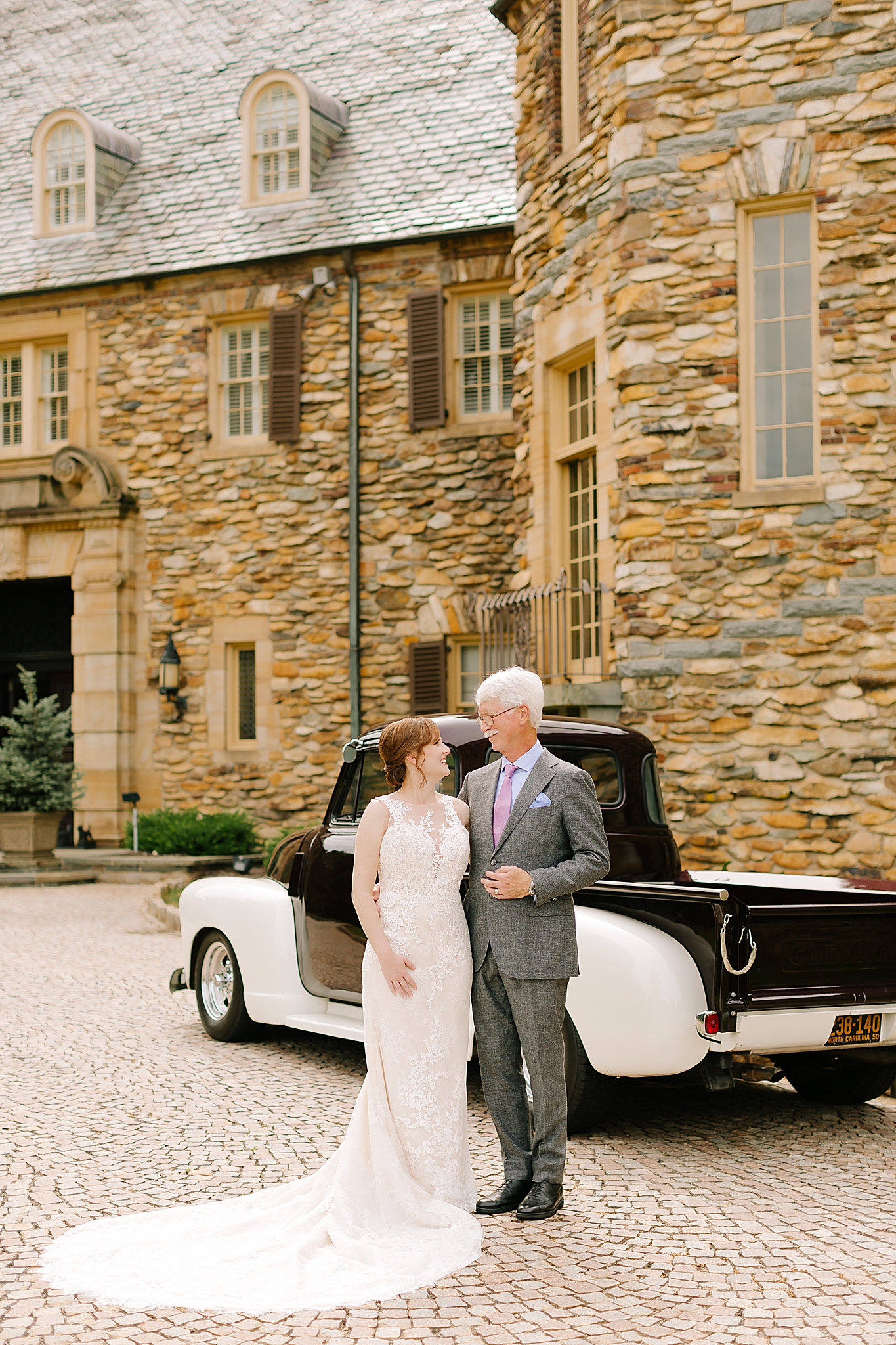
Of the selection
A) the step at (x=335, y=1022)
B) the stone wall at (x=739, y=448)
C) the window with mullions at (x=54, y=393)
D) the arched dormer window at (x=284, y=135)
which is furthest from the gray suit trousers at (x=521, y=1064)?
the window with mullions at (x=54, y=393)

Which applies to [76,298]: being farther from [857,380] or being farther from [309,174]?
[857,380]

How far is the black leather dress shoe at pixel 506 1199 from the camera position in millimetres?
4383

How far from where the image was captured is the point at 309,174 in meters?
17.6

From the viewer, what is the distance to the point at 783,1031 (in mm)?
5078

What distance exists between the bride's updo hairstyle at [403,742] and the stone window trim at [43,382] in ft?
48.8

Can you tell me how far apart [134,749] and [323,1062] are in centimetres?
1155

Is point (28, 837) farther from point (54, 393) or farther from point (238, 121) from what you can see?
point (238, 121)

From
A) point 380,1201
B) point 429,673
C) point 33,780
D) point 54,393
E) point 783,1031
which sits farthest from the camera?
point 54,393

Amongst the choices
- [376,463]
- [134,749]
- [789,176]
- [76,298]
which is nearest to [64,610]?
[134,749]

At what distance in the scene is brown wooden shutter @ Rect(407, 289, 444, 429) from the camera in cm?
1634

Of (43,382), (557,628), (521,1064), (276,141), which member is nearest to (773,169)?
(557,628)

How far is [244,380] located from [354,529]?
8.81ft

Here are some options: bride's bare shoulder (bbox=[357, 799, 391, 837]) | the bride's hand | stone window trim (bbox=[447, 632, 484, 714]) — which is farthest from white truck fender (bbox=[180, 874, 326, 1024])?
stone window trim (bbox=[447, 632, 484, 714])

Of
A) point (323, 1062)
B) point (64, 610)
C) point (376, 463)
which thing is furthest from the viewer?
point (64, 610)
